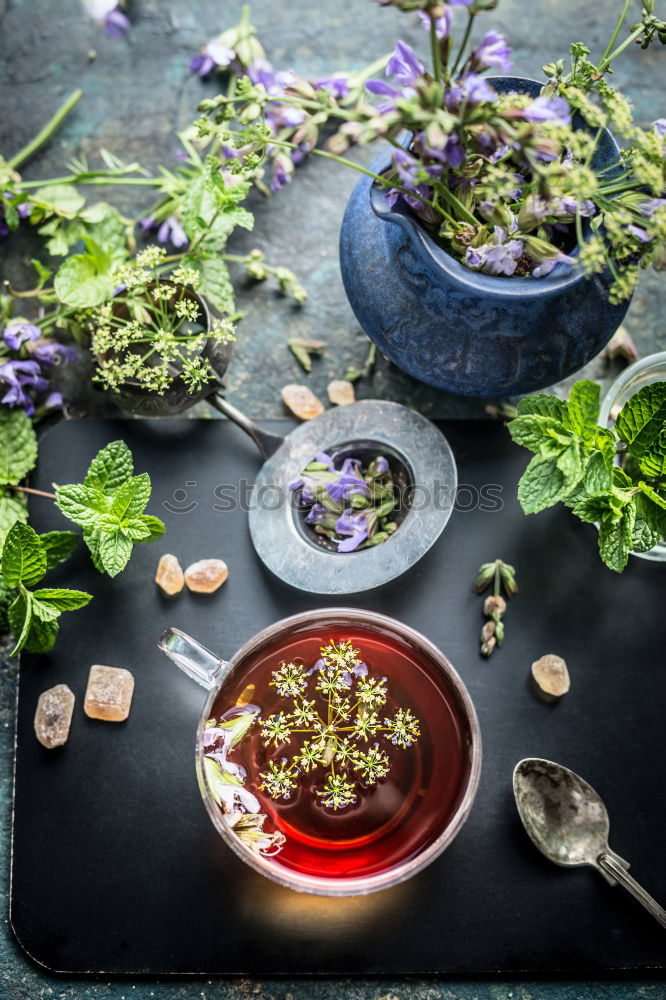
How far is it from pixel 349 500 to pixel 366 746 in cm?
29

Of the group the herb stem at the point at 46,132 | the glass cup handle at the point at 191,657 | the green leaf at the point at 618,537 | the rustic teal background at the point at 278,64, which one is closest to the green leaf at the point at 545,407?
the green leaf at the point at 618,537

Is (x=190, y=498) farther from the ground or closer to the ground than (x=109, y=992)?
farther from the ground

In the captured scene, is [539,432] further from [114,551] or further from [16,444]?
[16,444]

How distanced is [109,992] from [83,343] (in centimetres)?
77

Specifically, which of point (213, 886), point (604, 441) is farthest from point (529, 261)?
point (213, 886)

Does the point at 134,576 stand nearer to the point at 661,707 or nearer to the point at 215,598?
the point at 215,598

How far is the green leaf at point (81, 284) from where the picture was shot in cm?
107

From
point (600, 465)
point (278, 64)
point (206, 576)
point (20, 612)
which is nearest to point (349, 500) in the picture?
point (206, 576)

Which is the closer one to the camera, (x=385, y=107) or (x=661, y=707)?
(x=385, y=107)

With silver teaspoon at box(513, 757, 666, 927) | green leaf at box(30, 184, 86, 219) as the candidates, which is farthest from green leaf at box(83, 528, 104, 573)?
silver teaspoon at box(513, 757, 666, 927)

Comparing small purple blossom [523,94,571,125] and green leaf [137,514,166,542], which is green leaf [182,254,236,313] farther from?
small purple blossom [523,94,571,125]

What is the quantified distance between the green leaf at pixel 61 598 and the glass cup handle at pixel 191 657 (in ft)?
0.43

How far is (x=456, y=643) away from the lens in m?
1.09

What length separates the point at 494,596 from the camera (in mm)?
1091
